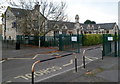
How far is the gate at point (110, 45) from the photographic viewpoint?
454 inches

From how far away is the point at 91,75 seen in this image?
6.64m

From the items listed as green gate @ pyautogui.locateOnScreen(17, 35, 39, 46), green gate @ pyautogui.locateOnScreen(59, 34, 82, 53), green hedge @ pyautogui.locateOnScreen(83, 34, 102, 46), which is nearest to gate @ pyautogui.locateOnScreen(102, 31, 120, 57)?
green gate @ pyautogui.locateOnScreen(59, 34, 82, 53)

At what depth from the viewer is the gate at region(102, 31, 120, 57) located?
1153 centimetres

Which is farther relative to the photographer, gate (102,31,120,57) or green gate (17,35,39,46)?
green gate (17,35,39,46)

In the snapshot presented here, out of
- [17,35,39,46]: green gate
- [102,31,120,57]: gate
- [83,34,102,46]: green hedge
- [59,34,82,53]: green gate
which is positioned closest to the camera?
[102,31,120,57]: gate

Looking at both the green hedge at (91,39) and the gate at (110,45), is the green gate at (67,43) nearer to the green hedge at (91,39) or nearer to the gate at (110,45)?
the gate at (110,45)

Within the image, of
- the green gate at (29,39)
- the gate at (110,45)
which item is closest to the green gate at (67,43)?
the gate at (110,45)

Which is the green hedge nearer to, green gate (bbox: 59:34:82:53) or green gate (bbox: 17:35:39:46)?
green gate (bbox: 59:34:82:53)

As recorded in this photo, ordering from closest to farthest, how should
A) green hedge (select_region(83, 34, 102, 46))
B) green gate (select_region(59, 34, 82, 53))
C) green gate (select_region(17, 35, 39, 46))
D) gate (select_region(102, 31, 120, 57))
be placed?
gate (select_region(102, 31, 120, 57)), green gate (select_region(59, 34, 82, 53)), green hedge (select_region(83, 34, 102, 46)), green gate (select_region(17, 35, 39, 46))

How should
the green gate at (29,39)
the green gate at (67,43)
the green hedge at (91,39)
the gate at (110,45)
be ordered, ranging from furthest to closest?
the green gate at (29,39) < the green hedge at (91,39) < the green gate at (67,43) < the gate at (110,45)

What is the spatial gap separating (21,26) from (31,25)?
6.77 feet

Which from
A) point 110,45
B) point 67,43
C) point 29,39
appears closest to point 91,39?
point 67,43

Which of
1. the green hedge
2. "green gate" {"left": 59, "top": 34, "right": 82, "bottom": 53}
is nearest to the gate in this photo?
"green gate" {"left": 59, "top": 34, "right": 82, "bottom": 53}

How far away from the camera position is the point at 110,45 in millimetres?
12852
